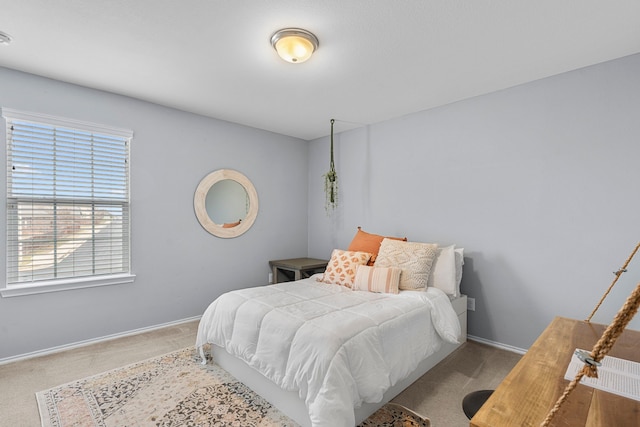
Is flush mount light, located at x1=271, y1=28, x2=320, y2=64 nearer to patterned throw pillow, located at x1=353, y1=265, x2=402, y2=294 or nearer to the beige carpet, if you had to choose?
patterned throw pillow, located at x1=353, y1=265, x2=402, y2=294

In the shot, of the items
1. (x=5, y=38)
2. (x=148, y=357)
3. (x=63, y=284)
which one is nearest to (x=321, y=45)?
(x=5, y=38)

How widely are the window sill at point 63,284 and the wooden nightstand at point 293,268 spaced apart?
5.72ft

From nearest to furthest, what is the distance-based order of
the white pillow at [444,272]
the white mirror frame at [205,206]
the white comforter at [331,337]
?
1. the white comforter at [331,337]
2. the white pillow at [444,272]
3. the white mirror frame at [205,206]

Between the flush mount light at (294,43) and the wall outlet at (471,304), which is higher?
the flush mount light at (294,43)

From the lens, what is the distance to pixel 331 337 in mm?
1782

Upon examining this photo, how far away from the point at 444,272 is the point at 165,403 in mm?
2448

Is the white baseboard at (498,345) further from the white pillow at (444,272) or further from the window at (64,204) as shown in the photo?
the window at (64,204)

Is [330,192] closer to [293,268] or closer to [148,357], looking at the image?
[293,268]

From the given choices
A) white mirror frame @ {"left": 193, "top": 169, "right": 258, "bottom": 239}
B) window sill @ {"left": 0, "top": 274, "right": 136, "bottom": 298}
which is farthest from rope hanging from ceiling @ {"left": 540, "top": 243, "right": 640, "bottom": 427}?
white mirror frame @ {"left": 193, "top": 169, "right": 258, "bottom": 239}

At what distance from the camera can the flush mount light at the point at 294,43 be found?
6.77ft

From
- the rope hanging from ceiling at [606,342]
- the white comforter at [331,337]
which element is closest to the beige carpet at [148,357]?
the white comforter at [331,337]

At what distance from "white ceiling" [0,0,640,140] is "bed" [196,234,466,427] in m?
1.79

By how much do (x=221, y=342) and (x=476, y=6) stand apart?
2.84 metres

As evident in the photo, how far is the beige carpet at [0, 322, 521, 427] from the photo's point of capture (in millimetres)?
1995
